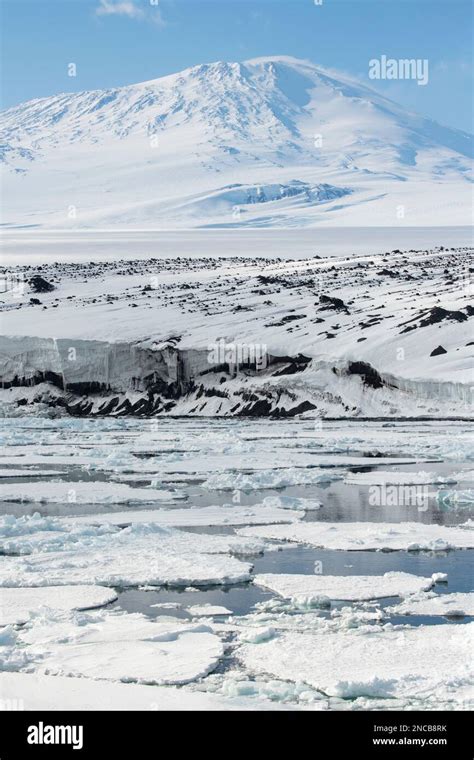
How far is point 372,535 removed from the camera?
1697cm

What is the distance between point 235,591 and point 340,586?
1.33m

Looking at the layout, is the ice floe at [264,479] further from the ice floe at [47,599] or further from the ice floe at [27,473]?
the ice floe at [47,599]

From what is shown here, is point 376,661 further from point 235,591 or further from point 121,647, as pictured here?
point 235,591

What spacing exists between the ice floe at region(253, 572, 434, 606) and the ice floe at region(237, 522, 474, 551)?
2.06 m

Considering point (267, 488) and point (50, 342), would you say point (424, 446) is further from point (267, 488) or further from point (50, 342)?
point (50, 342)

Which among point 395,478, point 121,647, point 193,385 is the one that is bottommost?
point 395,478

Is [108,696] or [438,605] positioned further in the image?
[438,605]

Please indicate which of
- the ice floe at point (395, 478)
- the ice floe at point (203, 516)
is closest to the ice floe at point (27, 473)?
the ice floe at point (203, 516)

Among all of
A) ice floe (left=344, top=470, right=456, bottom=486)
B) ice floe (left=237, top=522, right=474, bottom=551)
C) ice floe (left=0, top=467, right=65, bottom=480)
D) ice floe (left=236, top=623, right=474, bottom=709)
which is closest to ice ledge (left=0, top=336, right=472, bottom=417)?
ice floe (left=344, top=470, right=456, bottom=486)

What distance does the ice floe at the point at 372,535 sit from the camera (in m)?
16.2

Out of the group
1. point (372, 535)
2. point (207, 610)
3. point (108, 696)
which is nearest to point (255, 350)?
point (372, 535)

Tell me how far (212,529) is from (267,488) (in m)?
5.25

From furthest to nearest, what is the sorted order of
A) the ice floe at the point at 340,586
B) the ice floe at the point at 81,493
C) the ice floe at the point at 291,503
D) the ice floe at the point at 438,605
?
the ice floe at the point at 81,493 < the ice floe at the point at 291,503 < the ice floe at the point at 340,586 < the ice floe at the point at 438,605

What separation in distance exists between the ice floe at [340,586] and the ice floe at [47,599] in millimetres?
2109
